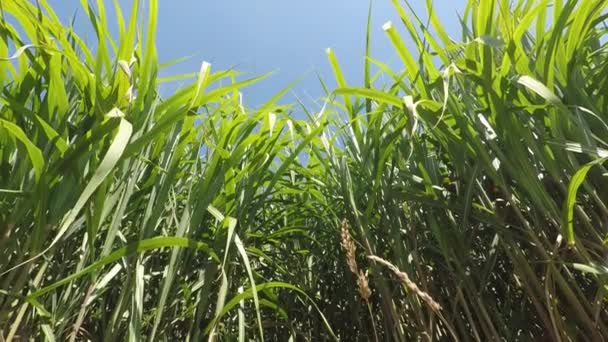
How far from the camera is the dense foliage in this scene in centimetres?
62

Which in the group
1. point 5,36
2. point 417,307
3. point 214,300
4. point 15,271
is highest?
point 5,36

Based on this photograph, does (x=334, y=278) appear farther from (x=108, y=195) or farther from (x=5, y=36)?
(x=5, y=36)

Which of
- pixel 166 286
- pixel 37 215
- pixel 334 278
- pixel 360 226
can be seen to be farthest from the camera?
pixel 334 278

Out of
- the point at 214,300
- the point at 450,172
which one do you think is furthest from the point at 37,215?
the point at 450,172

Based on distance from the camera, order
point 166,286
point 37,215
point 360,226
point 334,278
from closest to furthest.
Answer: point 37,215
point 166,286
point 360,226
point 334,278

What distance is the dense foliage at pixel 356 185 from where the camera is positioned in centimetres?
62

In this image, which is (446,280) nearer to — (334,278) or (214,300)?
(334,278)

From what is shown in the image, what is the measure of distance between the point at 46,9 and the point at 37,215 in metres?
0.31

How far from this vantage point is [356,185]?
3.21 ft

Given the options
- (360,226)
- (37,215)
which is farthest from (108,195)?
(360,226)

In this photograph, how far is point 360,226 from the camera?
85 centimetres

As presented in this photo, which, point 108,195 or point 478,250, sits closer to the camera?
point 108,195

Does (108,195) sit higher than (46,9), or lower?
lower

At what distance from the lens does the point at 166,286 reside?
0.69 meters
